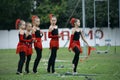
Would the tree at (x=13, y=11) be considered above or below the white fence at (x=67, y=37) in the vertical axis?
above

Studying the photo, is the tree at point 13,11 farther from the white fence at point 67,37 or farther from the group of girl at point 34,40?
the group of girl at point 34,40

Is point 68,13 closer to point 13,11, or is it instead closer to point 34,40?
point 13,11

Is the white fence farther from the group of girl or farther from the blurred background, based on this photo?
the group of girl

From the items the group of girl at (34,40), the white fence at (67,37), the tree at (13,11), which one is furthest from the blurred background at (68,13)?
the group of girl at (34,40)

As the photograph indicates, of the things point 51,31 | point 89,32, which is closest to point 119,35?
point 89,32

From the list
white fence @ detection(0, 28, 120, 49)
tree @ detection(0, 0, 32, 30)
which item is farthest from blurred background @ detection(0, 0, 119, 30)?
white fence @ detection(0, 28, 120, 49)

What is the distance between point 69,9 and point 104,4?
6102 millimetres

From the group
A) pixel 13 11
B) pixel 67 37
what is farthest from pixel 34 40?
pixel 13 11

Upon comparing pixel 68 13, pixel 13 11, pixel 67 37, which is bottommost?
pixel 67 37

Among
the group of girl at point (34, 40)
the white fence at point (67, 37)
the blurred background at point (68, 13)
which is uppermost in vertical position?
the blurred background at point (68, 13)

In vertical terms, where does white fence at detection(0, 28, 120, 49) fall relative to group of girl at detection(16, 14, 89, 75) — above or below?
below

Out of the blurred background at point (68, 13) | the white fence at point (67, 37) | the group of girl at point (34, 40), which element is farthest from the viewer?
the blurred background at point (68, 13)

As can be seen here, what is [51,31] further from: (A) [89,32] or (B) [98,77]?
(A) [89,32]

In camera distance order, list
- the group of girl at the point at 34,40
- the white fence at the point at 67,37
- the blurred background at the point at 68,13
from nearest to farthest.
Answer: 1. the group of girl at the point at 34,40
2. the white fence at the point at 67,37
3. the blurred background at the point at 68,13
